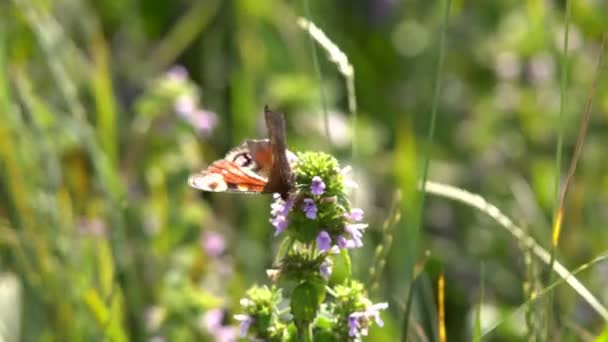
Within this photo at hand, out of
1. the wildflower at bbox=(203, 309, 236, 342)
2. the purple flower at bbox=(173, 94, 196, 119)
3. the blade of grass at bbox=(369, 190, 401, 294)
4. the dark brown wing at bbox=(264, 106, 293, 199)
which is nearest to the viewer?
the dark brown wing at bbox=(264, 106, 293, 199)

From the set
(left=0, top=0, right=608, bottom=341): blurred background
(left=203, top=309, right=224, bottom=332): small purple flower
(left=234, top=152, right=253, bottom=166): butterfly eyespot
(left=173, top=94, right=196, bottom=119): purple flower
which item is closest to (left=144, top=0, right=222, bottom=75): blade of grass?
(left=0, top=0, right=608, bottom=341): blurred background

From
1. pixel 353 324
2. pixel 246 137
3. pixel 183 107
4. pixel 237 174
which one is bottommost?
pixel 353 324

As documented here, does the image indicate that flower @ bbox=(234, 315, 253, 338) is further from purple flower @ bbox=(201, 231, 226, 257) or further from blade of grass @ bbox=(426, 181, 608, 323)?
purple flower @ bbox=(201, 231, 226, 257)

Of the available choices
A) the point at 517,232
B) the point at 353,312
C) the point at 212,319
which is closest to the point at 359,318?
the point at 353,312

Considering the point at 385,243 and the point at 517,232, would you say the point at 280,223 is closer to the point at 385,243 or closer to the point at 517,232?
the point at 385,243

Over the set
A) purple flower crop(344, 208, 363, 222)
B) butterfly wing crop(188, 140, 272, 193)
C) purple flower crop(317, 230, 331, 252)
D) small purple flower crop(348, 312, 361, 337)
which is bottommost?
small purple flower crop(348, 312, 361, 337)

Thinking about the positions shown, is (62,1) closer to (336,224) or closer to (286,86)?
(286,86)
